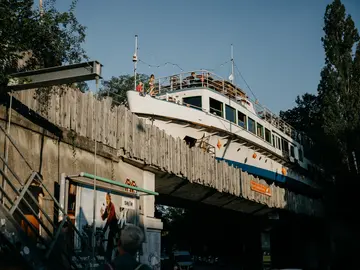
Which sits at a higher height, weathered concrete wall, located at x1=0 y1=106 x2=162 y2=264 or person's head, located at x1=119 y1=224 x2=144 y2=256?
weathered concrete wall, located at x1=0 y1=106 x2=162 y2=264

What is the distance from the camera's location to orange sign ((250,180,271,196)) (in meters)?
23.5

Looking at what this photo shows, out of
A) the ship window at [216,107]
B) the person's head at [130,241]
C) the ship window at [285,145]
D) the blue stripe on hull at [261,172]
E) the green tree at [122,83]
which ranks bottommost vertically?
the person's head at [130,241]

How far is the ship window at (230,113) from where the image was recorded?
26811 mm

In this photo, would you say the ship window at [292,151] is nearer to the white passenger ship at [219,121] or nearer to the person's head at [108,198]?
the white passenger ship at [219,121]

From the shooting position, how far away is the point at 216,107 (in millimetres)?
26594

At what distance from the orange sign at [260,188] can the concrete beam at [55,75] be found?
1564 centimetres

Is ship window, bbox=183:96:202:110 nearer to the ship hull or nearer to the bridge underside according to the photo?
the ship hull

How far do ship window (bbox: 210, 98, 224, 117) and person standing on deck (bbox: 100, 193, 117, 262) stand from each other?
14.5 m

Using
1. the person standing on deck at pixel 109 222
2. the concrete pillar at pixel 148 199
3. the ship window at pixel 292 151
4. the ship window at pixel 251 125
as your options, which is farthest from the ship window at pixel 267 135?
the person standing on deck at pixel 109 222

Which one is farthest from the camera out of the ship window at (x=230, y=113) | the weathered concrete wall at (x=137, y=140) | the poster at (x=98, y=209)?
the ship window at (x=230, y=113)

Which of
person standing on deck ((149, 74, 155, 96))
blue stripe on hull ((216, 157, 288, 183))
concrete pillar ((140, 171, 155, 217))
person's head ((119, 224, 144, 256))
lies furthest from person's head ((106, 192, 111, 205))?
blue stripe on hull ((216, 157, 288, 183))

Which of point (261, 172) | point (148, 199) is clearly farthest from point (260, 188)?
point (148, 199)

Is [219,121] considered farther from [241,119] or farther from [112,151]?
[112,151]

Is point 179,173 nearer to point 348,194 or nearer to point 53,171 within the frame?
point 53,171
